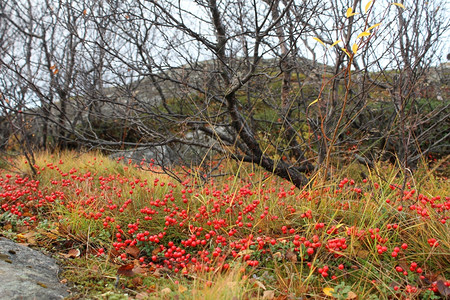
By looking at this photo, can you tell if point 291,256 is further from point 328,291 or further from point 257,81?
point 257,81

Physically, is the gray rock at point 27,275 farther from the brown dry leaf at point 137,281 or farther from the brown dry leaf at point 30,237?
the brown dry leaf at point 137,281

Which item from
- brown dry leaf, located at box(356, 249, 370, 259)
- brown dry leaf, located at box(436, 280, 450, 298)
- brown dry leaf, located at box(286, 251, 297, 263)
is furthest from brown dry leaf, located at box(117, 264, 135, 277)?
brown dry leaf, located at box(436, 280, 450, 298)

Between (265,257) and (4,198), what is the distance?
3.08 meters

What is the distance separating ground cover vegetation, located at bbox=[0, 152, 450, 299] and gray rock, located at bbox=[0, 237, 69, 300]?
0.12 m

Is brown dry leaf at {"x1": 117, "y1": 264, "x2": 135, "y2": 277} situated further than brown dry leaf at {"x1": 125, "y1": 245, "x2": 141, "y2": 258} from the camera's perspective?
No

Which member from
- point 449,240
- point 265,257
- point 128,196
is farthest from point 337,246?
point 128,196

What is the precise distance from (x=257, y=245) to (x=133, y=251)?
1.02m

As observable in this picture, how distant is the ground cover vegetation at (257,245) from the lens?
232 cm

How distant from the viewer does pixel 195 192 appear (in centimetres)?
358

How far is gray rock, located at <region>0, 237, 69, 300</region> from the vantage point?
2.05 meters

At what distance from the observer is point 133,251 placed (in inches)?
119

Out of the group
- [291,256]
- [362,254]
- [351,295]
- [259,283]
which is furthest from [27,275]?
[362,254]

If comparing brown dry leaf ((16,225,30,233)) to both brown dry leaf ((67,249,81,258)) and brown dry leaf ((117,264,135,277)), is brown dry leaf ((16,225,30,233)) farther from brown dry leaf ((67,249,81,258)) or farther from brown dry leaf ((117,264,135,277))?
brown dry leaf ((117,264,135,277))

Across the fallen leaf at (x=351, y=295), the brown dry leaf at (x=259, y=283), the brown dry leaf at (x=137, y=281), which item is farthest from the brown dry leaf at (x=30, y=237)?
the fallen leaf at (x=351, y=295)
